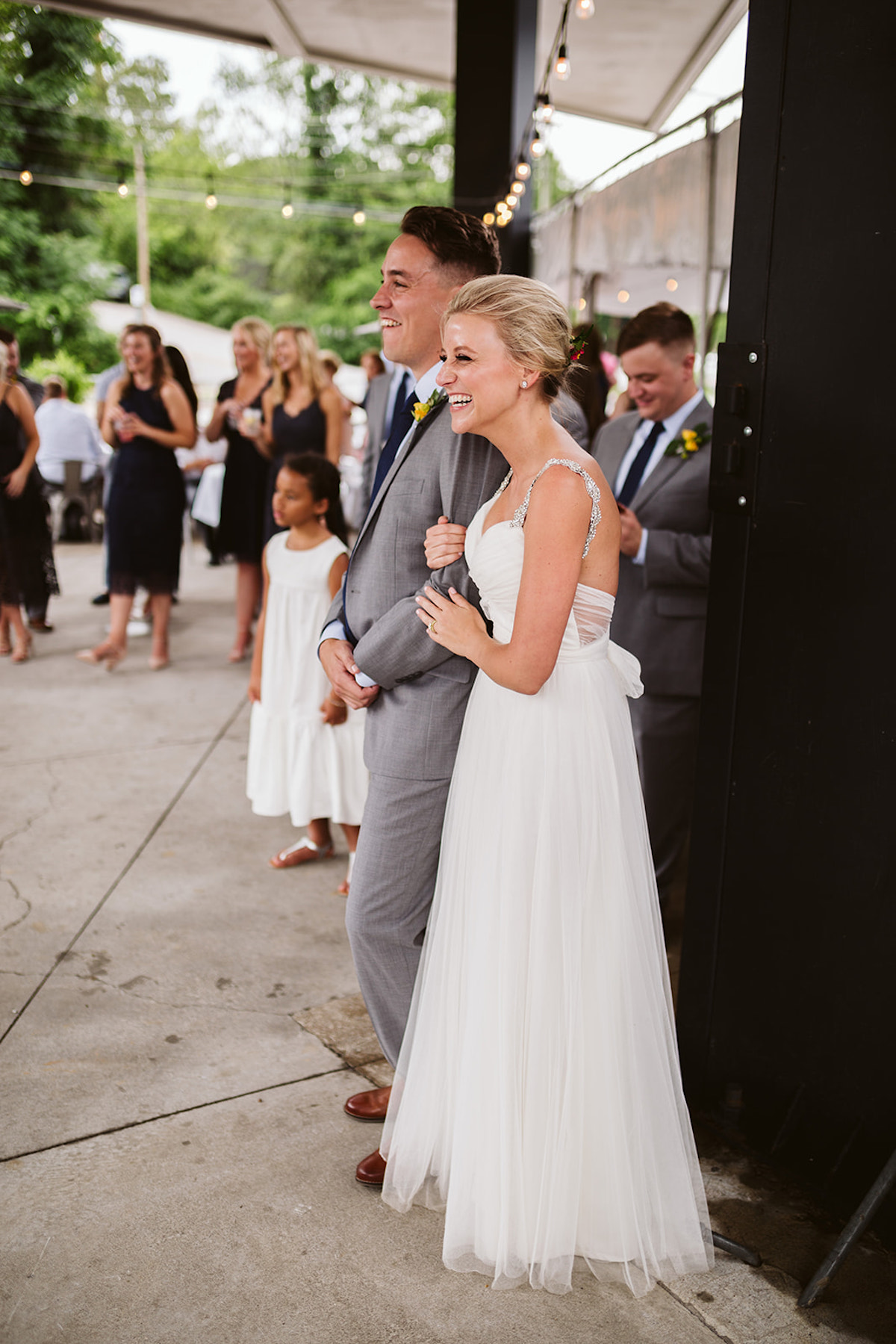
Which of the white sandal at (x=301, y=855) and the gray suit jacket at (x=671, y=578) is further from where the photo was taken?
the white sandal at (x=301, y=855)

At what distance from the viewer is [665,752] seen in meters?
3.75

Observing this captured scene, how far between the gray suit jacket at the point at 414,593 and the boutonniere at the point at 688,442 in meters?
1.34

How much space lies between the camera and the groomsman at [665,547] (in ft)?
11.6

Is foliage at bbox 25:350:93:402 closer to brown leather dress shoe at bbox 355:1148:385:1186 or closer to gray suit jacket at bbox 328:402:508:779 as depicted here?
gray suit jacket at bbox 328:402:508:779

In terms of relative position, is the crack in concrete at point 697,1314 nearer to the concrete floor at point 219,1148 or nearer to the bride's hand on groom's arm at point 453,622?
the concrete floor at point 219,1148

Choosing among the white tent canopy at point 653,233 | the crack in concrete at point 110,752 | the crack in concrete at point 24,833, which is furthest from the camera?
the white tent canopy at point 653,233

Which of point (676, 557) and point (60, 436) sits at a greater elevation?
point (60, 436)

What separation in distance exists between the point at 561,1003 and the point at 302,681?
2.25 m

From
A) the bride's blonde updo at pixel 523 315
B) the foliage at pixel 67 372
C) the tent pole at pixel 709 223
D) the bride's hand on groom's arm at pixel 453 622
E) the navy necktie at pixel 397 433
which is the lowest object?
the bride's hand on groom's arm at pixel 453 622

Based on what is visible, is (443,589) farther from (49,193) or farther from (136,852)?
(49,193)

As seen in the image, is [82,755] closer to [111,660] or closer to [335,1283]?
[111,660]

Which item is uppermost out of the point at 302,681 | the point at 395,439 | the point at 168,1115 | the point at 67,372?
the point at 67,372

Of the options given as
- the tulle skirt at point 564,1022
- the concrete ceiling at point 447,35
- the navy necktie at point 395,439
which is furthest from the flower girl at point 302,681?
the concrete ceiling at point 447,35

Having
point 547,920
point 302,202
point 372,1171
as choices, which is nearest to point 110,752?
point 372,1171
